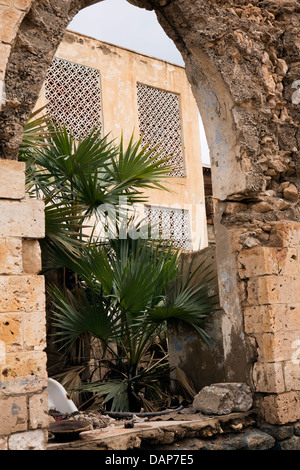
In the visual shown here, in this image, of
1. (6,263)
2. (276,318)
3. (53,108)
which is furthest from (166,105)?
(6,263)

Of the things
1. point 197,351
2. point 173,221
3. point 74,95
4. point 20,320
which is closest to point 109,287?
point 197,351

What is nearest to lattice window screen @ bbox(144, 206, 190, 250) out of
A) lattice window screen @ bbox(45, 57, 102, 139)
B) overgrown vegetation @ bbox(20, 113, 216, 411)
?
lattice window screen @ bbox(45, 57, 102, 139)

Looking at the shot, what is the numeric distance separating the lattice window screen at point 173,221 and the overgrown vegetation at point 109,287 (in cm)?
468

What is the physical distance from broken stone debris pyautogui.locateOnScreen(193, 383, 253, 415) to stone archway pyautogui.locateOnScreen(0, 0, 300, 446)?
4.7 inches

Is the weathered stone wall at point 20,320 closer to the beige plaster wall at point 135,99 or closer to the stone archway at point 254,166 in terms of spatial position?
the stone archway at point 254,166

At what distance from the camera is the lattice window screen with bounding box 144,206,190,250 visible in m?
11.5

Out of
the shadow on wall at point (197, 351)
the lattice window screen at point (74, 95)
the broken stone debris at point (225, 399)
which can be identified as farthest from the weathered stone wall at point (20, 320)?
the lattice window screen at point (74, 95)

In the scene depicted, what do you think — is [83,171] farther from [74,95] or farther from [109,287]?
[74,95]

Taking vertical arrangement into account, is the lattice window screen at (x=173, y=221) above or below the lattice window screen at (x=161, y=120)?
below

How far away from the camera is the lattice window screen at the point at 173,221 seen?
1152 cm

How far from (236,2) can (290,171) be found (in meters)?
1.64

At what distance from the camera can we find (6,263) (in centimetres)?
364

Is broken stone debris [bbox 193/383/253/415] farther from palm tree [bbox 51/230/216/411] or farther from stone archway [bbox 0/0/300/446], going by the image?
palm tree [bbox 51/230/216/411]

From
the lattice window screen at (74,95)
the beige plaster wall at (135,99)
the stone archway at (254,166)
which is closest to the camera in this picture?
the stone archway at (254,166)
